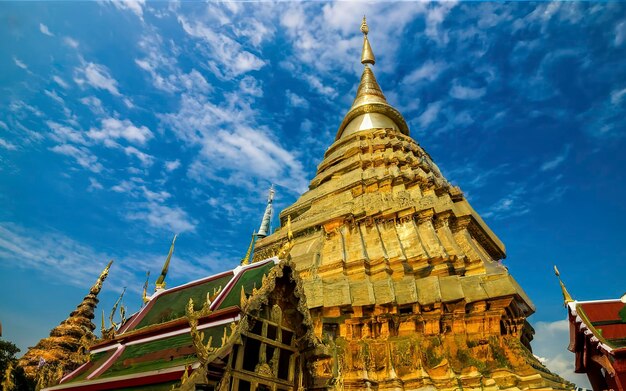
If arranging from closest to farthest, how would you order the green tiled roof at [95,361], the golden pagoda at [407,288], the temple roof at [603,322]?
the green tiled roof at [95,361] → the temple roof at [603,322] → the golden pagoda at [407,288]

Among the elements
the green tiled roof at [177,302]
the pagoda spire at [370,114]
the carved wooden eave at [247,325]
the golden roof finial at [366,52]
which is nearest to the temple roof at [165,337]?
the green tiled roof at [177,302]

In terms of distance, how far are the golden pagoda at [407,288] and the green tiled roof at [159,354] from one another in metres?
1.88

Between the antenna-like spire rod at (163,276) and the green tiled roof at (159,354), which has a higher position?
the antenna-like spire rod at (163,276)

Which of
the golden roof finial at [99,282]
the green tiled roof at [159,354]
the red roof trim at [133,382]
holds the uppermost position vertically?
the golden roof finial at [99,282]

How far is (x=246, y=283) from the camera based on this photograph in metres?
5.59

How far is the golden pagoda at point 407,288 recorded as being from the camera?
35.5ft

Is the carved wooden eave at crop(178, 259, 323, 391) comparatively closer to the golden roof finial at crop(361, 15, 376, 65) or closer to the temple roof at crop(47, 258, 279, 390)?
the temple roof at crop(47, 258, 279, 390)

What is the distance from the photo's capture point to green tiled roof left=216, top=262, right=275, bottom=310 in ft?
17.0

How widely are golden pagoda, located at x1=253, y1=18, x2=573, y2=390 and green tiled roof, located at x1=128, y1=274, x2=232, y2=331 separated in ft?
6.71

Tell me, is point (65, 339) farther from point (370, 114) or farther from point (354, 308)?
point (370, 114)

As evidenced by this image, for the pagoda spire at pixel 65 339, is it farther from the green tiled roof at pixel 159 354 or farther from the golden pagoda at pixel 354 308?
the green tiled roof at pixel 159 354

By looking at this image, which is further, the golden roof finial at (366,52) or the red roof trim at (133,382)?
the golden roof finial at (366,52)

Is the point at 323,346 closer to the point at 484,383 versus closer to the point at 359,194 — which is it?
the point at 484,383

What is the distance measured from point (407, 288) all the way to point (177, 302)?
829 centimetres
